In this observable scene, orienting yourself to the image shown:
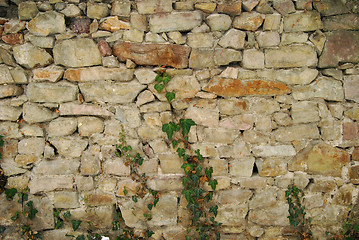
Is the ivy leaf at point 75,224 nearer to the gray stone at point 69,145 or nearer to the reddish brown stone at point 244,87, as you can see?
the gray stone at point 69,145

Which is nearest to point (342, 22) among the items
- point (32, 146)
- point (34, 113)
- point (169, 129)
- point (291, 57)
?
point (291, 57)

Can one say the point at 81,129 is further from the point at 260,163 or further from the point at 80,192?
the point at 260,163

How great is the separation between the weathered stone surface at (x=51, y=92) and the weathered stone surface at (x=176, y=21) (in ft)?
3.28

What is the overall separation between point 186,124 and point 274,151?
3.04 feet

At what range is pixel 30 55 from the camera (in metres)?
2.46

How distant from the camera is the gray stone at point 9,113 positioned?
2.52 meters

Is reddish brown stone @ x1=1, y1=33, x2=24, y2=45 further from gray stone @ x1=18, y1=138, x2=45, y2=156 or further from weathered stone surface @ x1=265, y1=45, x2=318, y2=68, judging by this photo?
weathered stone surface @ x1=265, y1=45, x2=318, y2=68

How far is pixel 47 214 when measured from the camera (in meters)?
2.63

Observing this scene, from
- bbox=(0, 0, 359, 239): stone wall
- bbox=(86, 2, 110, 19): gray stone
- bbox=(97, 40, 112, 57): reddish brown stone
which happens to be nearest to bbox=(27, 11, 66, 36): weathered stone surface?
bbox=(0, 0, 359, 239): stone wall

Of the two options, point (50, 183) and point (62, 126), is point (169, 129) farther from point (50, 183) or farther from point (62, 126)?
point (50, 183)

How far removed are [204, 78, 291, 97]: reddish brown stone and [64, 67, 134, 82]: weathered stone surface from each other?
0.79 metres

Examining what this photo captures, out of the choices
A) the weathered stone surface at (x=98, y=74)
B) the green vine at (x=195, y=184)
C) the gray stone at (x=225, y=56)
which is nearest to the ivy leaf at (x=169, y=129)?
the green vine at (x=195, y=184)

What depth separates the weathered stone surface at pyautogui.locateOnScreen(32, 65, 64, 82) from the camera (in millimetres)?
2486

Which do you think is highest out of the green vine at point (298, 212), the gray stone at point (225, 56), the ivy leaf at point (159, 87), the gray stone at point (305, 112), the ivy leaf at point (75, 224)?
the gray stone at point (225, 56)
